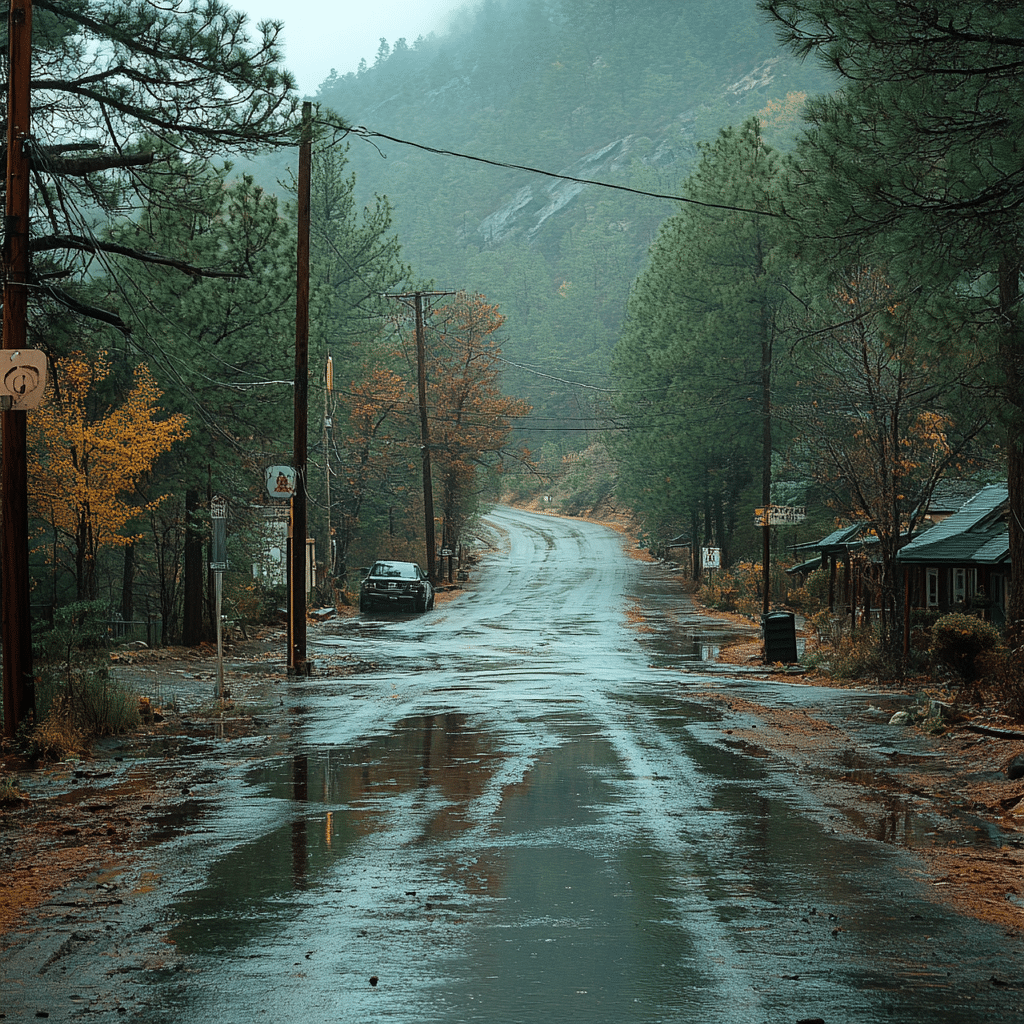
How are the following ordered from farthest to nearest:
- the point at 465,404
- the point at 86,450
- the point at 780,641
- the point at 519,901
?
the point at 465,404 < the point at 780,641 < the point at 86,450 < the point at 519,901

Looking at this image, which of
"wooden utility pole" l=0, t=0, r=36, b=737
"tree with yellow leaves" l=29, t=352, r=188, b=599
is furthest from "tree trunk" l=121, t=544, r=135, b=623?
"wooden utility pole" l=0, t=0, r=36, b=737

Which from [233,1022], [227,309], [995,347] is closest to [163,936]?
[233,1022]

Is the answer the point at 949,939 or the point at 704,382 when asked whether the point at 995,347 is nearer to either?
the point at 949,939

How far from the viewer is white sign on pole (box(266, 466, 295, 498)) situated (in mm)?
21344

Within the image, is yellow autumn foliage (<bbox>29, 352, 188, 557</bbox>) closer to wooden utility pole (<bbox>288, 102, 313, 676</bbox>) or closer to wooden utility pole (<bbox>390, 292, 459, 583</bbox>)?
wooden utility pole (<bbox>288, 102, 313, 676</bbox>)

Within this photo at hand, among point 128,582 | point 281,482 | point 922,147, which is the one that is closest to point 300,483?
point 281,482

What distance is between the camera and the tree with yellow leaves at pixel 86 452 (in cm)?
2166

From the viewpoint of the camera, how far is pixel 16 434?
39.4ft

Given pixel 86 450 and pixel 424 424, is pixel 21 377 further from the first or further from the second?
pixel 424 424

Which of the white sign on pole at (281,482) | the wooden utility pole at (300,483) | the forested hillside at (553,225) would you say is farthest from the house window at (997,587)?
the forested hillside at (553,225)

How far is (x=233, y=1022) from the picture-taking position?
4809 mm

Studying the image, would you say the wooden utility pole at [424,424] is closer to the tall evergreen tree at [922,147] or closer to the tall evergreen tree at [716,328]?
the tall evergreen tree at [716,328]

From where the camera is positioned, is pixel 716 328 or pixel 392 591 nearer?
pixel 392 591

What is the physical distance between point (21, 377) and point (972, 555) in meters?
17.7
